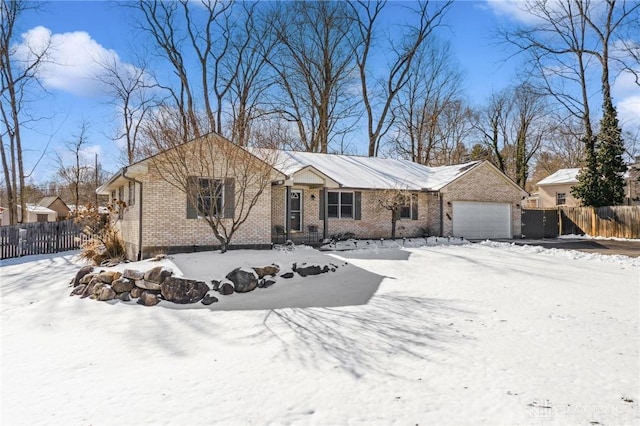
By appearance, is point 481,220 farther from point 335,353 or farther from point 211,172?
point 335,353

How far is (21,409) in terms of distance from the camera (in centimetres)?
424

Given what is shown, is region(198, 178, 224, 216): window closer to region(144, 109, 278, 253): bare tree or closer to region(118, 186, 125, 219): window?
region(144, 109, 278, 253): bare tree

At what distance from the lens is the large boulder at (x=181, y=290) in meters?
8.95

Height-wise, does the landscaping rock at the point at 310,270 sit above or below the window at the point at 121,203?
below

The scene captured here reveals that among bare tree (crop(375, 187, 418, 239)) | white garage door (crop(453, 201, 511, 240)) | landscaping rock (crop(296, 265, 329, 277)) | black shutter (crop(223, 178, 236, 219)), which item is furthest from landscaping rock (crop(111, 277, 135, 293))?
white garage door (crop(453, 201, 511, 240))

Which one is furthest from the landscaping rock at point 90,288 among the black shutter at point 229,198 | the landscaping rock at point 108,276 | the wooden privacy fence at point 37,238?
the wooden privacy fence at point 37,238

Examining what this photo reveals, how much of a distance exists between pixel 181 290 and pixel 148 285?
0.76 meters

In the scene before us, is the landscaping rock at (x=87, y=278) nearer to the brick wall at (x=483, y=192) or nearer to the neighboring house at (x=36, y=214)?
the brick wall at (x=483, y=192)

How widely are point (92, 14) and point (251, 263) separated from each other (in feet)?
42.9

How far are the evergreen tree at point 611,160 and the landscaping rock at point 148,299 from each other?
26.4 m

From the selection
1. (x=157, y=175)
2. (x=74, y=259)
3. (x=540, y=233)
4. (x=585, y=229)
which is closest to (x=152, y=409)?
(x=157, y=175)

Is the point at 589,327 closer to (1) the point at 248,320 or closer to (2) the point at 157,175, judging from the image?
(1) the point at 248,320

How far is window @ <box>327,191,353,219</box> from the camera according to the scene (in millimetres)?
18453

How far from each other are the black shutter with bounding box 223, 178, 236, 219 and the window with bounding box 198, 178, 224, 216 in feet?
0.57
